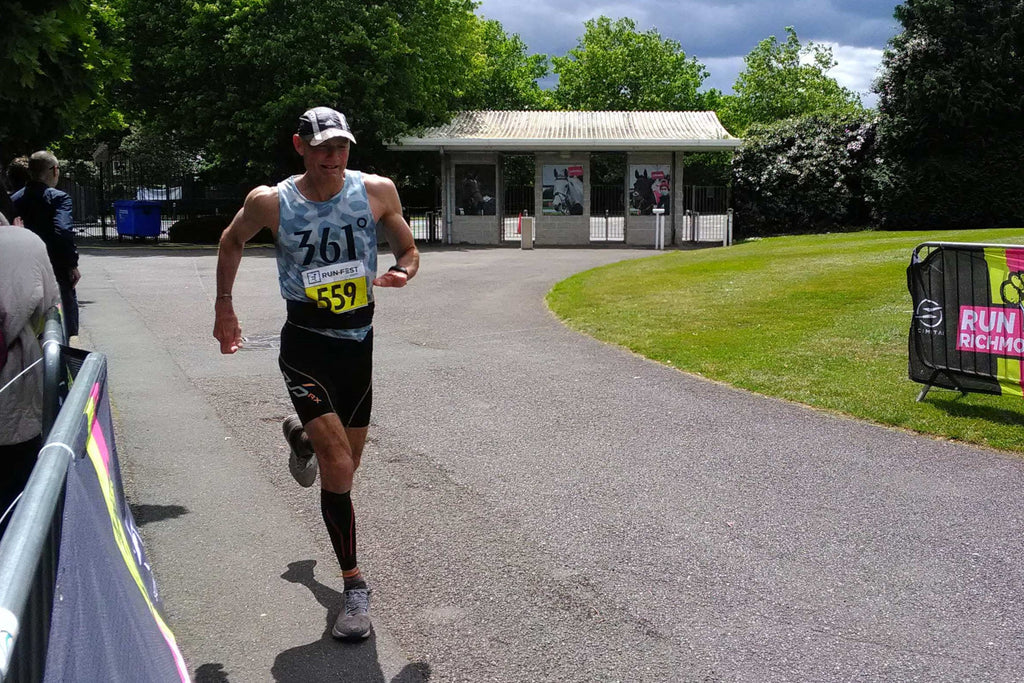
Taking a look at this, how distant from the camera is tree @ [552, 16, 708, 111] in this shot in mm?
81438

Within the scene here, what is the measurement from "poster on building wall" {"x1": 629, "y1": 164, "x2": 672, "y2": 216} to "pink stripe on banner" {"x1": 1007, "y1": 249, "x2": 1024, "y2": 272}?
24.4 metres

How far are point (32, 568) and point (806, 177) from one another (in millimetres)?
33675

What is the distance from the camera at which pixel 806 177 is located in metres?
33.3

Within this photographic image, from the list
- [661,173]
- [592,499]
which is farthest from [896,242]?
[592,499]

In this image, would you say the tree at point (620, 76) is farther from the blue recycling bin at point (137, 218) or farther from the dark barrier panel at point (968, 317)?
the dark barrier panel at point (968, 317)

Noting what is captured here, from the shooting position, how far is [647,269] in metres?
21.1

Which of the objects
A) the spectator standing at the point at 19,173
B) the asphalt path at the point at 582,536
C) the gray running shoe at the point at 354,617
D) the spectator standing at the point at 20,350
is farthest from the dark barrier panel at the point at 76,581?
the spectator standing at the point at 19,173

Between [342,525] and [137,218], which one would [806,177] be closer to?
[137,218]

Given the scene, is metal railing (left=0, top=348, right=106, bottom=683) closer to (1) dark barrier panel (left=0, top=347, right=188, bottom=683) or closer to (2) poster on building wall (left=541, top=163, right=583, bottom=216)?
(1) dark barrier panel (left=0, top=347, right=188, bottom=683)

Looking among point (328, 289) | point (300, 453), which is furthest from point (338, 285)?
point (300, 453)

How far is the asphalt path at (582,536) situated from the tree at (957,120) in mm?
24860

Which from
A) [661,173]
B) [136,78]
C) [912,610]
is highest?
[136,78]

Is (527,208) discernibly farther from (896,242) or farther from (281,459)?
(281,459)

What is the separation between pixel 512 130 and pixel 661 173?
480cm
